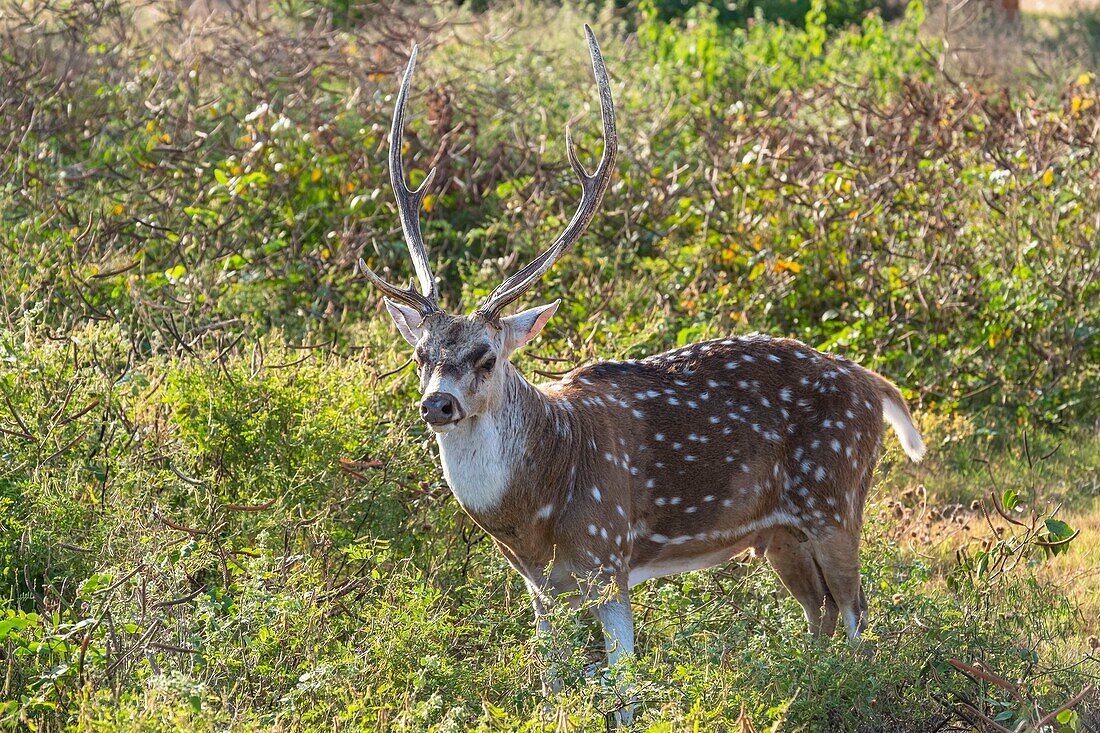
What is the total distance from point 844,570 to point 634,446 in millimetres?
1106

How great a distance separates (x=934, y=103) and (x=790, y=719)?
23.4 feet

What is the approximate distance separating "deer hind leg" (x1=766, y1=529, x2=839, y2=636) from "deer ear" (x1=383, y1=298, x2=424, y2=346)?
→ 1934 millimetres

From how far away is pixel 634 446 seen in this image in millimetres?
5562

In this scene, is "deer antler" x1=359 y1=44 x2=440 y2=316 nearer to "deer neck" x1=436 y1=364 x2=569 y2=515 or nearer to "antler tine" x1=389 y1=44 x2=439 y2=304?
"antler tine" x1=389 y1=44 x2=439 y2=304

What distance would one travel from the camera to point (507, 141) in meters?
10.2

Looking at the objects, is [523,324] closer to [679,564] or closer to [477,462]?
[477,462]

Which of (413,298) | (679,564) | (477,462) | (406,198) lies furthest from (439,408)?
(679,564)

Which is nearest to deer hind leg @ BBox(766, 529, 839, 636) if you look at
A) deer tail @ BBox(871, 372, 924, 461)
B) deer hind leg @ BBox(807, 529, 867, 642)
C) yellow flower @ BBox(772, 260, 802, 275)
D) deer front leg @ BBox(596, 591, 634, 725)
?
deer hind leg @ BBox(807, 529, 867, 642)

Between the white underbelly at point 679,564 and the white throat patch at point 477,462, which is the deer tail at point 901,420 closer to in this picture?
the white underbelly at point 679,564

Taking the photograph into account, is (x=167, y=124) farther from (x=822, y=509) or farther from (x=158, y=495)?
(x=822, y=509)

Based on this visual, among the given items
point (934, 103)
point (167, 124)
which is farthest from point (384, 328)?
point (934, 103)

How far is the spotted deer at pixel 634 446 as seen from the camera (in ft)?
16.8

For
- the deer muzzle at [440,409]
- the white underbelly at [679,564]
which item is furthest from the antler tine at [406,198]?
the white underbelly at [679,564]

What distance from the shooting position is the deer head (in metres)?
4.91
